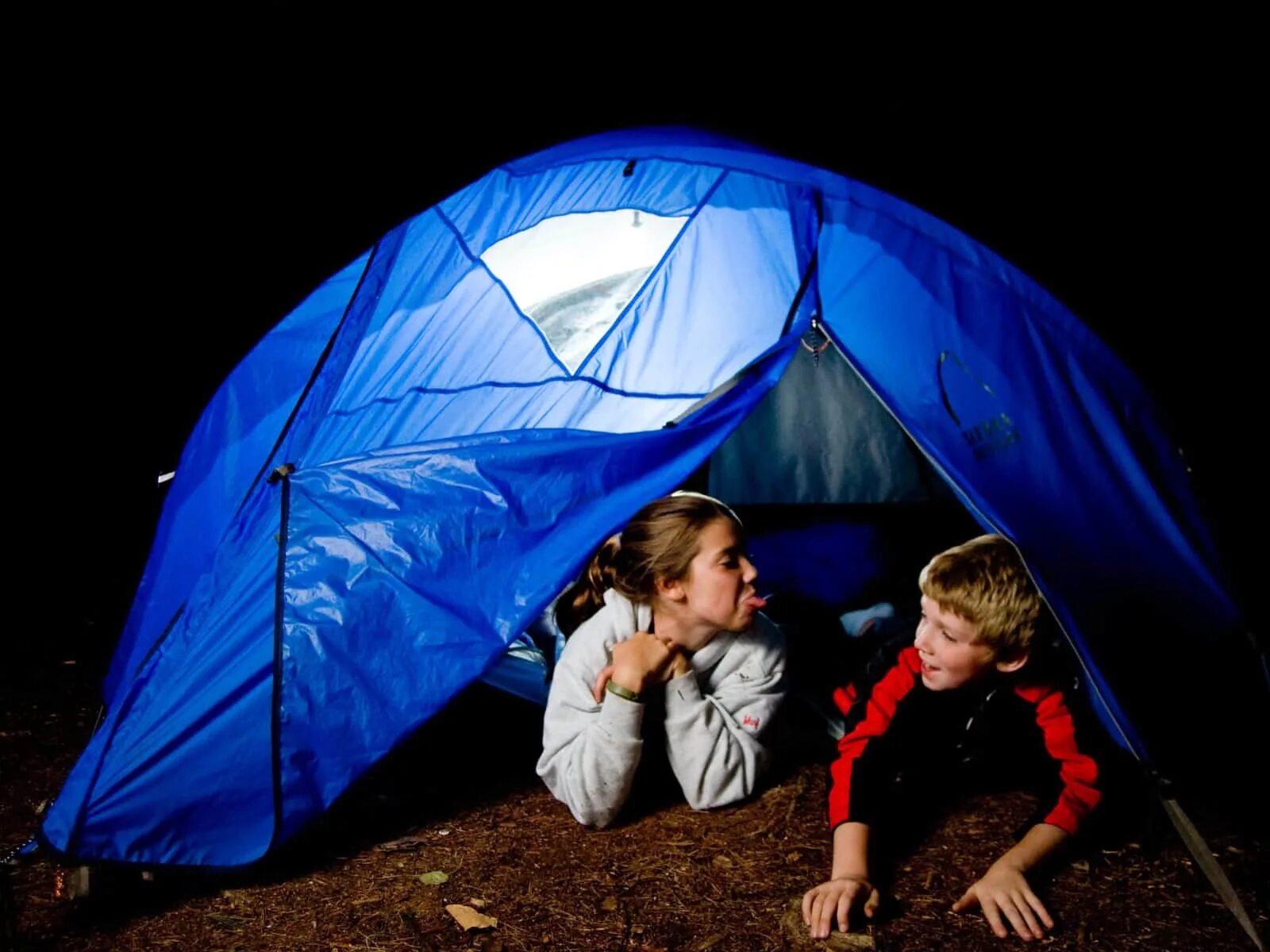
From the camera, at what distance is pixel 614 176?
10.2 feet


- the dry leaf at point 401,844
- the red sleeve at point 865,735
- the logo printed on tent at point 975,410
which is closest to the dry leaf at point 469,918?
the dry leaf at point 401,844

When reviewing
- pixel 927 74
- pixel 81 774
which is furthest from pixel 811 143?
pixel 81 774

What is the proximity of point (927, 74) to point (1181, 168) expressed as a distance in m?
2.52

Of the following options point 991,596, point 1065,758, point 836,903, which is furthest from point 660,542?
point 1065,758

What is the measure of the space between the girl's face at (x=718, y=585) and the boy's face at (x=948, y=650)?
389mm

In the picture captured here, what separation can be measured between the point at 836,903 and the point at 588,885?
55 centimetres

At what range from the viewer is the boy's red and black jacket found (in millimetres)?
2213

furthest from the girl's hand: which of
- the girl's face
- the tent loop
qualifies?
the tent loop

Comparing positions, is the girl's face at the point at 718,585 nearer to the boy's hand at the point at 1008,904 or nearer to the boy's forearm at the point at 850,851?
the boy's forearm at the point at 850,851

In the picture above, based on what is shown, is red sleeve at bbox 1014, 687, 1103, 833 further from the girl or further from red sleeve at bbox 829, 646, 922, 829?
the girl

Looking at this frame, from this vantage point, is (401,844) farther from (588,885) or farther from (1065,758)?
(1065,758)

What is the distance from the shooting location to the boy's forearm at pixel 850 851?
2109mm

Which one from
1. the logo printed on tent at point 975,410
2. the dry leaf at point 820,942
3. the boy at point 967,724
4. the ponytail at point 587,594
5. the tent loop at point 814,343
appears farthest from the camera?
the tent loop at point 814,343

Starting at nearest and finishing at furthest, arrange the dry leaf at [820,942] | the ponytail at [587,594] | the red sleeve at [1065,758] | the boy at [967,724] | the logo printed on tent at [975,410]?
the dry leaf at [820,942]
the boy at [967,724]
the red sleeve at [1065,758]
the logo printed on tent at [975,410]
the ponytail at [587,594]
